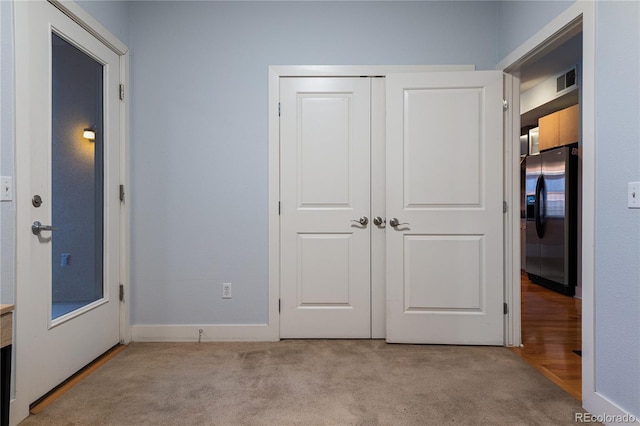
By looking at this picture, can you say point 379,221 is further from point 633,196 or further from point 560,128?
point 560,128

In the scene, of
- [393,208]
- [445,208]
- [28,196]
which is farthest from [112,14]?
[445,208]

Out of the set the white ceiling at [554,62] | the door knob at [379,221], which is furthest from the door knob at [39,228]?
the white ceiling at [554,62]

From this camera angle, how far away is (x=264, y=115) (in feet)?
9.98

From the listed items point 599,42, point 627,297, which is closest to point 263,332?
point 627,297

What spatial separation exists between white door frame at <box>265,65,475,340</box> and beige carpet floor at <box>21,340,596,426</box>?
219 millimetres

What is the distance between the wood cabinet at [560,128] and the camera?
473cm

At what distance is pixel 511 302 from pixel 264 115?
2268 millimetres

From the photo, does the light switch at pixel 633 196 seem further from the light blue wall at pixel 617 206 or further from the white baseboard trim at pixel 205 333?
the white baseboard trim at pixel 205 333

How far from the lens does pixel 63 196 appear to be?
7.57 ft

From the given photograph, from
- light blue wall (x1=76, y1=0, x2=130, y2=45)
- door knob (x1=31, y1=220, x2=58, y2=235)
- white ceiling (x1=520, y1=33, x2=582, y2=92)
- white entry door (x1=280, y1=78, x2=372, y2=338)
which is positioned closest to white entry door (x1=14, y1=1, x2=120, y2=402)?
door knob (x1=31, y1=220, x2=58, y2=235)

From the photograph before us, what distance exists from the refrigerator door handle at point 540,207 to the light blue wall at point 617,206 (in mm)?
3401

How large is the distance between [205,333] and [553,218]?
415cm

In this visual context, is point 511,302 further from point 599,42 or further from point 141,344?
point 141,344

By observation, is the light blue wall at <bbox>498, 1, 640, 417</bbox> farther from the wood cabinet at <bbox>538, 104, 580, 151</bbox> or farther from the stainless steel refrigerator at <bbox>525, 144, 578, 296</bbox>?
the wood cabinet at <bbox>538, 104, 580, 151</bbox>
